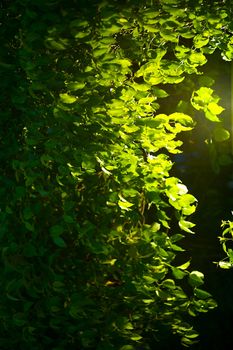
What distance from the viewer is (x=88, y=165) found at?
8.57 feet

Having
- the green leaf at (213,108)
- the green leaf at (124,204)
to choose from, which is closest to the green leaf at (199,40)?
the green leaf at (213,108)

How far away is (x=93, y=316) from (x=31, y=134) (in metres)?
0.89

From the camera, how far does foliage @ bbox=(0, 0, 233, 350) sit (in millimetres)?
2588

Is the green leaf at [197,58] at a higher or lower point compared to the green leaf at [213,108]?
higher

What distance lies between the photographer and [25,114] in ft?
8.86

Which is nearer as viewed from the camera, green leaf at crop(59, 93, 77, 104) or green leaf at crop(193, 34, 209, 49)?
green leaf at crop(59, 93, 77, 104)

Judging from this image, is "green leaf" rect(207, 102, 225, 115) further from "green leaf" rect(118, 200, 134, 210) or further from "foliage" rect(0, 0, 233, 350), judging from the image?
"green leaf" rect(118, 200, 134, 210)

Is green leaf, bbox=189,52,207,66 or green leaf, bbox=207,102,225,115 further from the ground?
green leaf, bbox=189,52,207,66

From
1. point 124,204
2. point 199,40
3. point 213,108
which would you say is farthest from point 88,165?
point 199,40

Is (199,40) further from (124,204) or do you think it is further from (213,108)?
(124,204)

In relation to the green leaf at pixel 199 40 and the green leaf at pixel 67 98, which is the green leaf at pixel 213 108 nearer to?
the green leaf at pixel 199 40

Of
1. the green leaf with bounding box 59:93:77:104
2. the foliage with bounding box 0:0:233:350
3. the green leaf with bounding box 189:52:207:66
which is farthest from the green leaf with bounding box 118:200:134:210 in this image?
the green leaf with bounding box 189:52:207:66

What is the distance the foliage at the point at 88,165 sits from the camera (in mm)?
2588

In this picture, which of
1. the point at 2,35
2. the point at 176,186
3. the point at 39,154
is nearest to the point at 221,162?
the point at 176,186
